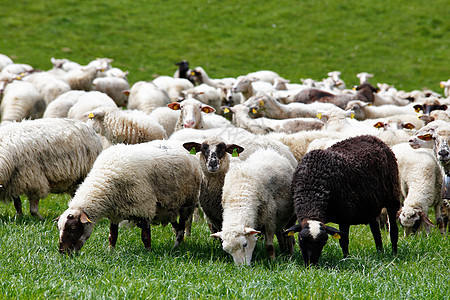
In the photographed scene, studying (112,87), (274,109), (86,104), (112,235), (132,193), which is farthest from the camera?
(112,87)

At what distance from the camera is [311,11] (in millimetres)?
30531

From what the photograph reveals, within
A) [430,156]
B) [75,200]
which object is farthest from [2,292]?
[430,156]

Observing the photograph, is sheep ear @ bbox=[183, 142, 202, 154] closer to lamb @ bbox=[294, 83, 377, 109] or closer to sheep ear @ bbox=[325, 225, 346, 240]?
sheep ear @ bbox=[325, 225, 346, 240]

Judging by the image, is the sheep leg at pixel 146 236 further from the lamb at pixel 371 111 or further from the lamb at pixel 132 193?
the lamb at pixel 371 111

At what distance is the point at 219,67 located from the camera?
2455 cm

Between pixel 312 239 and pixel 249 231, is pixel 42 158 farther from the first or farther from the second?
pixel 312 239

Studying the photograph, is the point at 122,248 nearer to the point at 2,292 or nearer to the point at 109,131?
the point at 2,292

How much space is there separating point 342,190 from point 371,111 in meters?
7.71

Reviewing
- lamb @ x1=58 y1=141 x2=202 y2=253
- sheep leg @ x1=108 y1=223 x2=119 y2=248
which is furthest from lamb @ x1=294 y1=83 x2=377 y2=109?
sheep leg @ x1=108 y1=223 x2=119 y2=248

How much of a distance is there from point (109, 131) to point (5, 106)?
4.70m

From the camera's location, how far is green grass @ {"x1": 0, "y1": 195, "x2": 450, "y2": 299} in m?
4.31

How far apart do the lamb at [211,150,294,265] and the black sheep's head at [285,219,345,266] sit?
0.44m

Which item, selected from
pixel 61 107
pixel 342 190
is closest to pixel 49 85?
pixel 61 107

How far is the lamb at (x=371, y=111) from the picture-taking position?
40.9 feet
